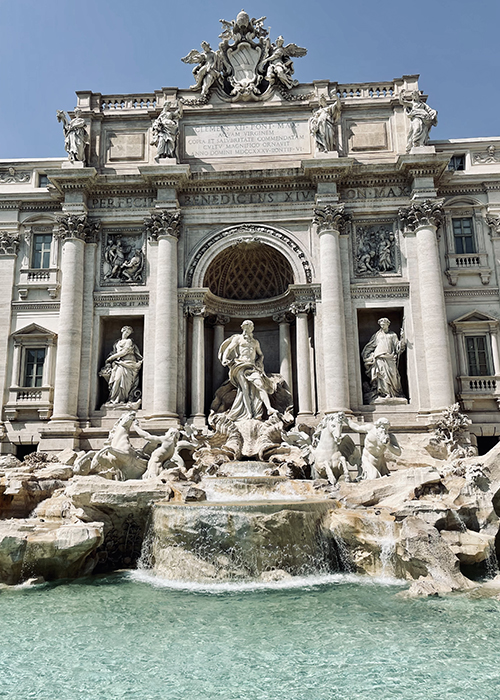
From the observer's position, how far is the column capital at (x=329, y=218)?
20406mm

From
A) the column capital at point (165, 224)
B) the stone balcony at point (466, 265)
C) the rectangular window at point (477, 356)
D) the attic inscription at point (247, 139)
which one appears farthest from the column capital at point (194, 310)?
the rectangular window at point (477, 356)

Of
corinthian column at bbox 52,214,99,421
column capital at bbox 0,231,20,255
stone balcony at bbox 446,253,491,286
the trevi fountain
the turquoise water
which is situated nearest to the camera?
the turquoise water

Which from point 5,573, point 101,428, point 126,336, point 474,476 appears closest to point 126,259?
point 126,336

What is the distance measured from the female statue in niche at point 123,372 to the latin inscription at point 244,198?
5.58 meters

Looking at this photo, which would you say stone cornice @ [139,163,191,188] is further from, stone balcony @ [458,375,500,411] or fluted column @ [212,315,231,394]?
stone balcony @ [458,375,500,411]

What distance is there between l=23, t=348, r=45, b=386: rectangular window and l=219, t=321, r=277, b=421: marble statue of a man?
6972mm

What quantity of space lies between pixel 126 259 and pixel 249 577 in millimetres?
14152

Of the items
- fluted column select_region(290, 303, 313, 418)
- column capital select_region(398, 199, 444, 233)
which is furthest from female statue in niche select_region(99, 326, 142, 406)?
column capital select_region(398, 199, 444, 233)

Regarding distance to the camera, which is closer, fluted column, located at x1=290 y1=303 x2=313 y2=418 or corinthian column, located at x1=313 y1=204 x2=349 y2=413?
corinthian column, located at x1=313 y1=204 x2=349 y2=413

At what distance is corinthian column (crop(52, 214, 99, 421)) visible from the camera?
19.6 metres

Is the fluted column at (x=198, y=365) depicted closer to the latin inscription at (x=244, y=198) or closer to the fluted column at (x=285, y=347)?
the fluted column at (x=285, y=347)

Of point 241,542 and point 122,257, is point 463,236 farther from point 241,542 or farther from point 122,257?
point 241,542

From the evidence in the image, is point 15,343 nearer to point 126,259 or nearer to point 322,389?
point 126,259

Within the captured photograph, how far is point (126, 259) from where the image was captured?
21.4m
